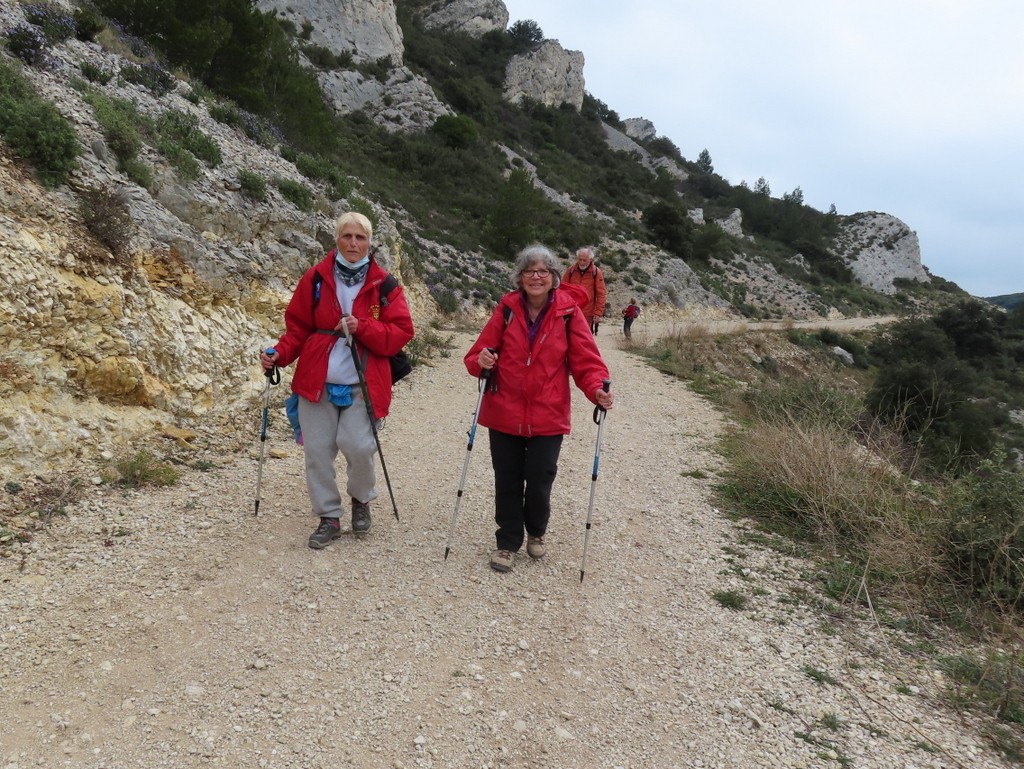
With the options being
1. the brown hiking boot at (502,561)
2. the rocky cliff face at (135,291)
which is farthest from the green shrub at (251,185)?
the brown hiking boot at (502,561)

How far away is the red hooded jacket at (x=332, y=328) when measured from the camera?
3.68m

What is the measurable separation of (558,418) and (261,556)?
2191 millimetres

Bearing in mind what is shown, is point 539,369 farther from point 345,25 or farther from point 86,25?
point 345,25

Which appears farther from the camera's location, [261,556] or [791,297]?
[791,297]

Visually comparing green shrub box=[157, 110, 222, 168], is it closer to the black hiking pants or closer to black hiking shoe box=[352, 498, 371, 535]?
black hiking shoe box=[352, 498, 371, 535]

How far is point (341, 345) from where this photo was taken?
3.74 metres

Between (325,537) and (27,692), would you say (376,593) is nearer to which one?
(325,537)

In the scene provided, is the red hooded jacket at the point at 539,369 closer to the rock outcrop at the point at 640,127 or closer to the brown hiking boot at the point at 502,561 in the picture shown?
the brown hiking boot at the point at 502,561

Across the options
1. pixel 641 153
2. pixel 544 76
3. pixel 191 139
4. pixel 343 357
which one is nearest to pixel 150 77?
pixel 191 139

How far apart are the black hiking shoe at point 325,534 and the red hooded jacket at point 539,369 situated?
135 cm

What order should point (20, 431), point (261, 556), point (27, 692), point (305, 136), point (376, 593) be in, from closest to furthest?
1. point (27, 692)
2. point (376, 593)
3. point (261, 556)
4. point (20, 431)
5. point (305, 136)

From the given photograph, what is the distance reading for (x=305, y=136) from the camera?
55.3 ft

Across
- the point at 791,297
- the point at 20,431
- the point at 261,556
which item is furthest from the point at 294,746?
the point at 791,297

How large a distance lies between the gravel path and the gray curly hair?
1.99 m
